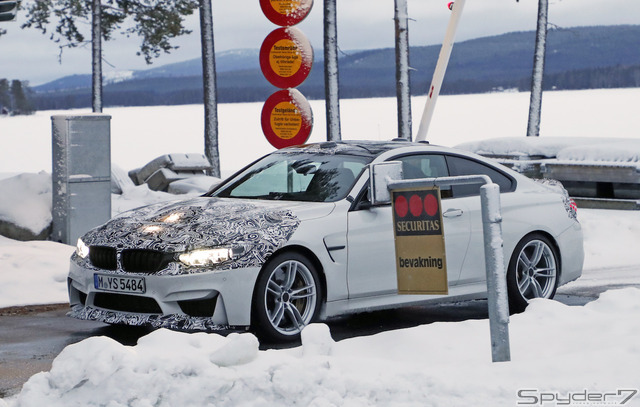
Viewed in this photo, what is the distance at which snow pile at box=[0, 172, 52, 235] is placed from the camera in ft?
43.3

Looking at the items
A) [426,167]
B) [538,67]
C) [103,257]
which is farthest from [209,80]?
[103,257]

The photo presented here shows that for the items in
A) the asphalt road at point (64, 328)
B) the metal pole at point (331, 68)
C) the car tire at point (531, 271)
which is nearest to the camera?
the asphalt road at point (64, 328)

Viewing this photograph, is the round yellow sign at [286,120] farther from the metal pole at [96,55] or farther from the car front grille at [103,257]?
the metal pole at [96,55]

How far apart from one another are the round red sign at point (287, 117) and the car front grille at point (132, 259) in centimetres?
608

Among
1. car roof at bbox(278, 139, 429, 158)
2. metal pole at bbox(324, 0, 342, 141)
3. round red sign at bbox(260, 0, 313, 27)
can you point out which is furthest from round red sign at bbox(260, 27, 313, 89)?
metal pole at bbox(324, 0, 342, 141)

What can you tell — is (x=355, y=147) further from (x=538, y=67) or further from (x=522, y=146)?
(x=538, y=67)

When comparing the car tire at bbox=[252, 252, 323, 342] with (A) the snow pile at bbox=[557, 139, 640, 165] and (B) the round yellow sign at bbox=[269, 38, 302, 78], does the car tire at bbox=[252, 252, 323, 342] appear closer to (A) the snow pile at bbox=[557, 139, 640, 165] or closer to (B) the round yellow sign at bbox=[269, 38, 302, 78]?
(B) the round yellow sign at bbox=[269, 38, 302, 78]

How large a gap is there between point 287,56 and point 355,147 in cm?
505

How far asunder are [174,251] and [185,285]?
0.25m

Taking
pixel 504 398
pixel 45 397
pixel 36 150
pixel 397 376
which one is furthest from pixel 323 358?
pixel 36 150

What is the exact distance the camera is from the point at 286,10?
554 inches

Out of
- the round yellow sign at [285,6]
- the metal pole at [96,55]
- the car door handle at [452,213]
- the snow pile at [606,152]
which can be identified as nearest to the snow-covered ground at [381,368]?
the car door handle at [452,213]

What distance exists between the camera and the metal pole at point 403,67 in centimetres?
1955

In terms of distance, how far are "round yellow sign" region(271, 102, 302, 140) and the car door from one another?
5299 mm
